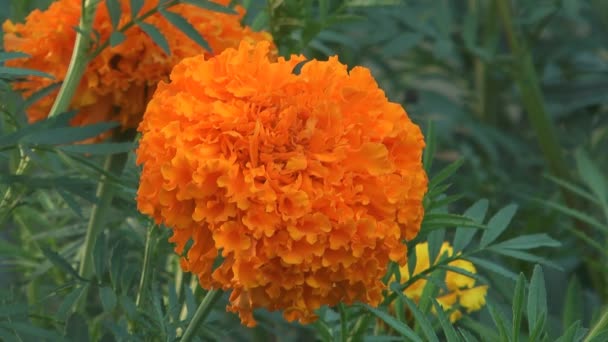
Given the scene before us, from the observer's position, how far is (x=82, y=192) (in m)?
0.75

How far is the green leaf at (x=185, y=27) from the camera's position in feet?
2.78

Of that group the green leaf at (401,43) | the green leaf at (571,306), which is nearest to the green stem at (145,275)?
the green leaf at (571,306)

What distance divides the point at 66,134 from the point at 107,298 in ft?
0.38

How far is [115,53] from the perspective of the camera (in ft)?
2.98

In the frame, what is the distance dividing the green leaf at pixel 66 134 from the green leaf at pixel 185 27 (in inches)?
5.1

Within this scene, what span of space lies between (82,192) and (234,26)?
0.77 feet

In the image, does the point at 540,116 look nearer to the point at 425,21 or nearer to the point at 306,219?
the point at 425,21

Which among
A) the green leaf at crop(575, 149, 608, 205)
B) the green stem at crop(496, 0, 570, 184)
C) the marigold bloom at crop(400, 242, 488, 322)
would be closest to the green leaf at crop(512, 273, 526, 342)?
the marigold bloom at crop(400, 242, 488, 322)

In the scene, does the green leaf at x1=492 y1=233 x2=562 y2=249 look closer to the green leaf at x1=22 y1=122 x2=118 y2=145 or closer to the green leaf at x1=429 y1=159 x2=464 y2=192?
the green leaf at x1=429 y1=159 x2=464 y2=192

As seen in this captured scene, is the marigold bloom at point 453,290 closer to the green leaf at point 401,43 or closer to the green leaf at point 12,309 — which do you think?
the green leaf at point 12,309

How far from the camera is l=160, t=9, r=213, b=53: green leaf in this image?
85cm

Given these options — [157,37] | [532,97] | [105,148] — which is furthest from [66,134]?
[532,97]

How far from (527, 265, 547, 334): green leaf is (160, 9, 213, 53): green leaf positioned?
27cm

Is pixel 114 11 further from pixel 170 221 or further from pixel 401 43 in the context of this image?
pixel 401 43
